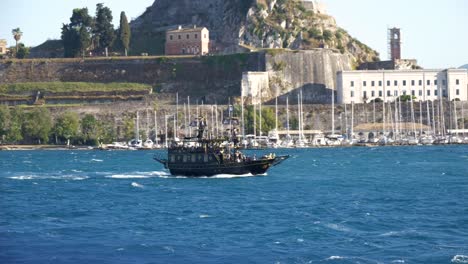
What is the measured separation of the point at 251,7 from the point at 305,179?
70726 millimetres

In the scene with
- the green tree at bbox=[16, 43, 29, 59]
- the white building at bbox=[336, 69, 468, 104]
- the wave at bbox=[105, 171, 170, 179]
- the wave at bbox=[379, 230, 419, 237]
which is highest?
the green tree at bbox=[16, 43, 29, 59]

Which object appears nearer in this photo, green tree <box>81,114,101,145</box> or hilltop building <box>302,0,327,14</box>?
green tree <box>81,114,101,145</box>

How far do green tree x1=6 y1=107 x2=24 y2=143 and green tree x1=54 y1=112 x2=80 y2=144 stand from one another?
4383 mm

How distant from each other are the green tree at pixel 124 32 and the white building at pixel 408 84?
31.2 metres

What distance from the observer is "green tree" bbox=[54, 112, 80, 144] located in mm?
134500

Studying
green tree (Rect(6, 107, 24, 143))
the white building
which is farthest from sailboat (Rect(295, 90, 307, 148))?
green tree (Rect(6, 107, 24, 143))

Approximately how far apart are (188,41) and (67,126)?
25.3m

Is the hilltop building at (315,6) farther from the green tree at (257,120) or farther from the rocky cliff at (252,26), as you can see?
the green tree at (257,120)

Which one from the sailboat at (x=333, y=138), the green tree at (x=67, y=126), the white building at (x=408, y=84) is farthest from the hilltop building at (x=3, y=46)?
the sailboat at (x=333, y=138)

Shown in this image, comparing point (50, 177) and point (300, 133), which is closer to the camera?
point (50, 177)

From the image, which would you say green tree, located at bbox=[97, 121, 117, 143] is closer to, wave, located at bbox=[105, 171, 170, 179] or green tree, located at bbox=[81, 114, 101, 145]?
green tree, located at bbox=[81, 114, 101, 145]

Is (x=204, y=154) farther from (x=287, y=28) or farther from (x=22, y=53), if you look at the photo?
(x=22, y=53)

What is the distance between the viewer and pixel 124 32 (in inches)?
6004

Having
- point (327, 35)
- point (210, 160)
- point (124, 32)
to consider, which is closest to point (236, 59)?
point (327, 35)
